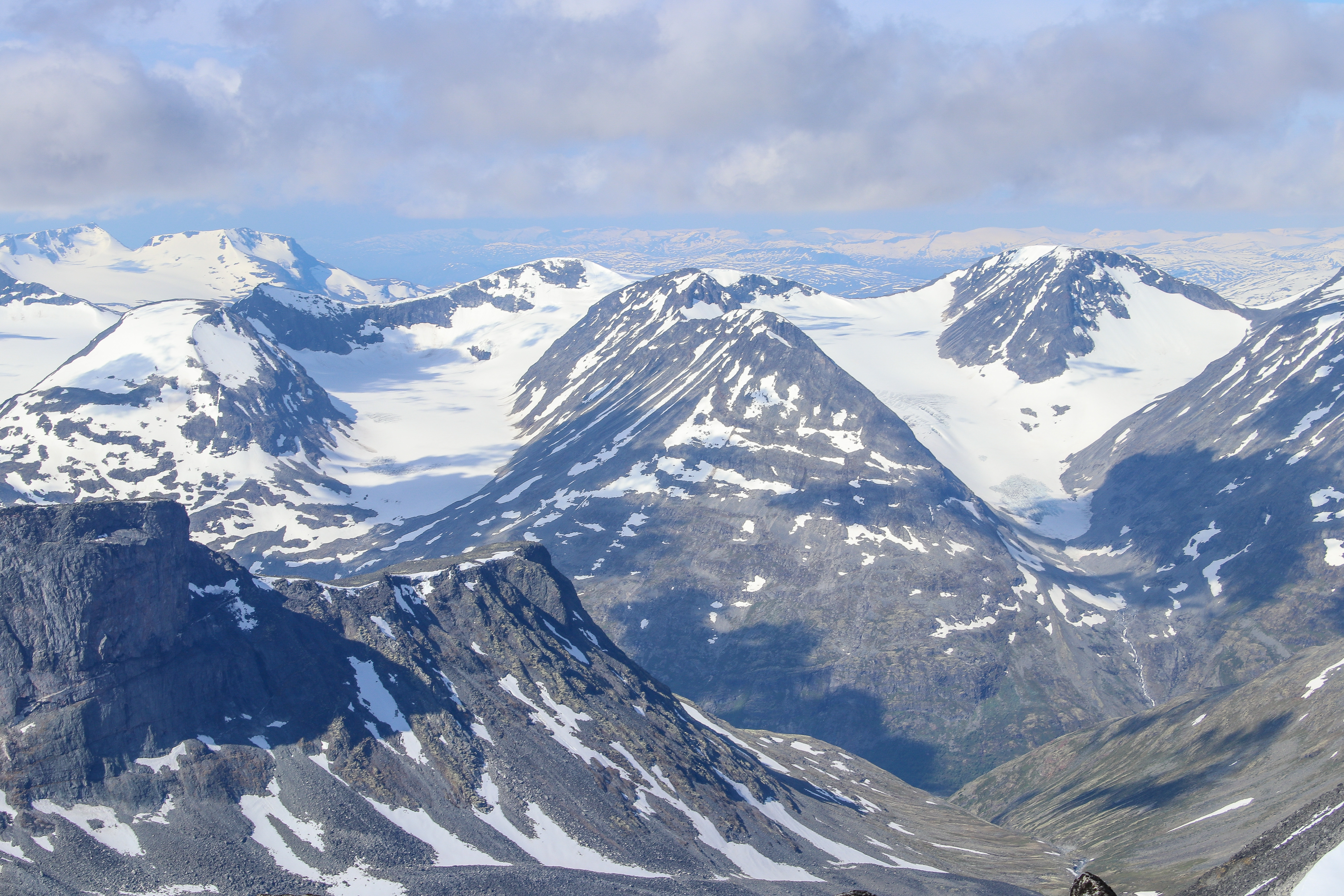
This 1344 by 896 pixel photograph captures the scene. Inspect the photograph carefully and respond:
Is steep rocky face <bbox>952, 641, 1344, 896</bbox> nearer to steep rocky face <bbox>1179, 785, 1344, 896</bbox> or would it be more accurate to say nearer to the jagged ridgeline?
the jagged ridgeline

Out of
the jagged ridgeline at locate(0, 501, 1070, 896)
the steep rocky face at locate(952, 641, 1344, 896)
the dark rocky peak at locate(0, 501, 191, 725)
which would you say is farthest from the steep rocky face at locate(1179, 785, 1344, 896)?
the dark rocky peak at locate(0, 501, 191, 725)

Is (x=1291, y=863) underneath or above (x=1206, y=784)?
above

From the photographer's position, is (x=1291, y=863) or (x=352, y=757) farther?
(x=352, y=757)

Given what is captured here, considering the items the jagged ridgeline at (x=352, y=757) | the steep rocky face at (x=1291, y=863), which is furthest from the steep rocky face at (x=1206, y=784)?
the steep rocky face at (x=1291, y=863)

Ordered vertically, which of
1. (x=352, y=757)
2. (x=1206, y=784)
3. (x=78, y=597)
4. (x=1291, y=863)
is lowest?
(x=1206, y=784)

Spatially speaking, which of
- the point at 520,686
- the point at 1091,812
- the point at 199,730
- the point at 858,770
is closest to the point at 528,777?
the point at 520,686

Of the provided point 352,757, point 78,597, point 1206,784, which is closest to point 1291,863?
Result: point 352,757

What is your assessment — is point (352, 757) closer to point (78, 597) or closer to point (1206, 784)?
point (78, 597)

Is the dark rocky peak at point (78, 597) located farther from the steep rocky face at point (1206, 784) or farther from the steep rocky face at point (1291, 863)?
the steep rocky face at point (1206, 784)
